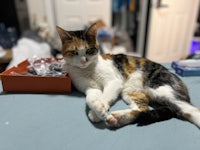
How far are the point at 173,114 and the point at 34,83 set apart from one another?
665mm

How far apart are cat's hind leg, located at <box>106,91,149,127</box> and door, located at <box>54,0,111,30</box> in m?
1.76

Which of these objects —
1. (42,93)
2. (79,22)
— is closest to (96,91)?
(42,93)

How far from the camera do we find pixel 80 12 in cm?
244

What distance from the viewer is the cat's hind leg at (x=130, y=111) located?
656mm

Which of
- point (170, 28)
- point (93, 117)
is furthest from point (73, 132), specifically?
point (170, 28)

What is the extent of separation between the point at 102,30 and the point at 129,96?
64.7 inches

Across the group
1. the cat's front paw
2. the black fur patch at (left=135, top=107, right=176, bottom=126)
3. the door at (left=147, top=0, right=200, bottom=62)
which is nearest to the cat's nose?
the cat's front paw

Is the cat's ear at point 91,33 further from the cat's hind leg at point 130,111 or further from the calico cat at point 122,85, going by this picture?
the cat's hind leg at point 130,111

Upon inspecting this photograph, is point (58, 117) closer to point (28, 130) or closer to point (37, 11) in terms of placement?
point (28, 130)

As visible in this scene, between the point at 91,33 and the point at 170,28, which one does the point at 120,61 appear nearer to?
the point at 91,33

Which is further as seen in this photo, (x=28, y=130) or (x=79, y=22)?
(x=79, y=22)

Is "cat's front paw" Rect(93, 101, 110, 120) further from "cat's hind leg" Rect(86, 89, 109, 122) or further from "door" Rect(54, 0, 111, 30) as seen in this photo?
"door" Rect(54, 0, 111, 30)

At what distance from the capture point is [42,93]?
897mm

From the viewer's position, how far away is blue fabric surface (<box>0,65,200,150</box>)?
582 millimetres
